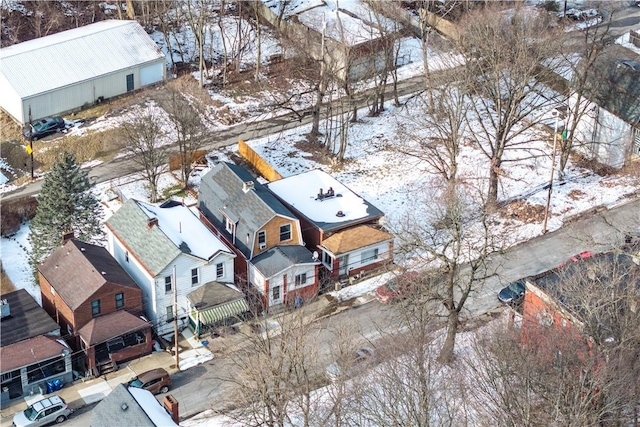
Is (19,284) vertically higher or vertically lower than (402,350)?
lower

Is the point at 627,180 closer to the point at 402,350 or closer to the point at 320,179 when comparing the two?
the point at 320,179

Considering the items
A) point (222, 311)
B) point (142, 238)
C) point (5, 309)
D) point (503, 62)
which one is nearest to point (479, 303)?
point (222, 311)

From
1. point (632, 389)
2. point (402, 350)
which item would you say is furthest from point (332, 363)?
point (632, 389)

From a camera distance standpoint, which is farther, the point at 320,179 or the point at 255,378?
the point at 320,179

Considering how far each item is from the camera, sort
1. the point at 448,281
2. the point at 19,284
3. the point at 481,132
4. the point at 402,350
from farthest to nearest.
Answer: the point at 481,132 → the point at 19,284 → the point at 448,281 → the point at 402,350

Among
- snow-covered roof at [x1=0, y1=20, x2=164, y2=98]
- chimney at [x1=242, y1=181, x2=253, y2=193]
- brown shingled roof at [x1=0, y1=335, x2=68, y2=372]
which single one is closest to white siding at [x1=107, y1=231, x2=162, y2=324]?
brown shingled roof at [x1=0, y1=335, x2=68, y2=372]

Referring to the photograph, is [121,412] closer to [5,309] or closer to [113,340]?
[113,340]

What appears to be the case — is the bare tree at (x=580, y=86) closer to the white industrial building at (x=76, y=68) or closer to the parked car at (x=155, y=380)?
the parked car at (x=155, y=380)
